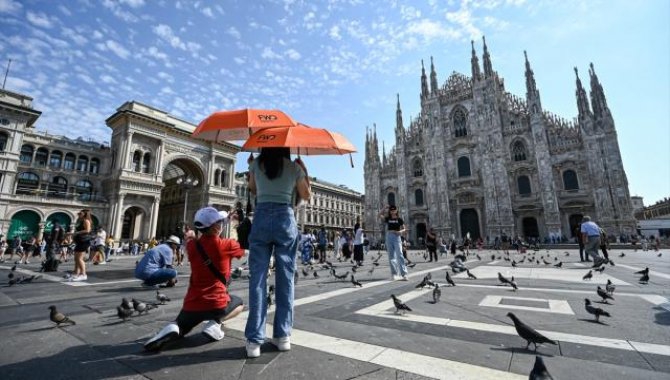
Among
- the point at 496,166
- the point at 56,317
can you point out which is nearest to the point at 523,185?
the point at 496,166

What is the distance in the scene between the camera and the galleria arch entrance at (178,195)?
119ft

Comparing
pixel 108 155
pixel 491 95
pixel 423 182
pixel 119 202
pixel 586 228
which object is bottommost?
pixel 586 228

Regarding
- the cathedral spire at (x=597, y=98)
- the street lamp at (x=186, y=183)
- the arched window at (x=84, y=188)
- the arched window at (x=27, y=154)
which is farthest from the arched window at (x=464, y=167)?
the arched window at (x=27, y=154)

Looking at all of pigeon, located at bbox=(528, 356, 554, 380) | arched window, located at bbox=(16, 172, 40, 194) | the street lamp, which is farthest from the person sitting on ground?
arched window, located at bbox=(16, 172, 40, 194)

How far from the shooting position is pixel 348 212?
198 feet

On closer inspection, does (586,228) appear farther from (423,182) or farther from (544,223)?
(423,182)

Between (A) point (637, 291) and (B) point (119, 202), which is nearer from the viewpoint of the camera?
(A) point (637, 291)

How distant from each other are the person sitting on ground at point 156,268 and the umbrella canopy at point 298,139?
406cm

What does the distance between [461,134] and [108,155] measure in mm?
41495

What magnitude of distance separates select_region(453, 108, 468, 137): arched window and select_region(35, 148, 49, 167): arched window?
4477 centimetres

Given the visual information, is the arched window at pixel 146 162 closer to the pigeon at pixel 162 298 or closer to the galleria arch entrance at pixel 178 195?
the galleria arch entrance at pixel 178 195

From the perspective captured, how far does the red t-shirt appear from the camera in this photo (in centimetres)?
237

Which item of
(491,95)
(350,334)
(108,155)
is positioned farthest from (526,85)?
(108,155)

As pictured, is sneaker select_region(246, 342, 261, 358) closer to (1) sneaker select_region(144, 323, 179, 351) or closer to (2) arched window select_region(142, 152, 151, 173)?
(1) sneaker select_region(144, 323, 179, 351)
